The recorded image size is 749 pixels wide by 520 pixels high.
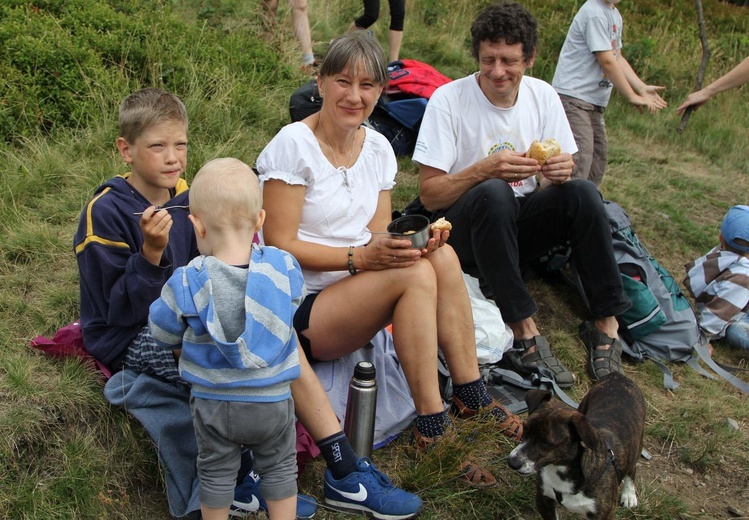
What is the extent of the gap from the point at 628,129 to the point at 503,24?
15.2 ft

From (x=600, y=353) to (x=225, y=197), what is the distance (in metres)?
2.47

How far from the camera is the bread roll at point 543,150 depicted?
3605 mm

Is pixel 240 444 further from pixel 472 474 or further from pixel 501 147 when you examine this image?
pixel 501 147

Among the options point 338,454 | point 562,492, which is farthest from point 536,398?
point 338,454

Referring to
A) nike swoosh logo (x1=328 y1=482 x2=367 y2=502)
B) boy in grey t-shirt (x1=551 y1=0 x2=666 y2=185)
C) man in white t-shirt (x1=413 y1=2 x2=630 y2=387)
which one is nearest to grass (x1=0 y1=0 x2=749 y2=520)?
nike swoosh logo (x1=328 y1=482 x2=367 y2=502)

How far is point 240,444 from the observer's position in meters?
2.36

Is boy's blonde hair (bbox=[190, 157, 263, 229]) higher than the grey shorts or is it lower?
higher

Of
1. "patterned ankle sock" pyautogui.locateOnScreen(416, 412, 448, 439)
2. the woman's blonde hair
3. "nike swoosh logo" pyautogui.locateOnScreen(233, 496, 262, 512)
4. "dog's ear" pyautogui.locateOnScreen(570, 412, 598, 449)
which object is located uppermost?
the woman's blonde hair

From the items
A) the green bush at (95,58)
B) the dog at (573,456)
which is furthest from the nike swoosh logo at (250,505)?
the green bush at (95,58)

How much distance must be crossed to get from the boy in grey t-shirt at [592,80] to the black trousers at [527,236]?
1.31 m

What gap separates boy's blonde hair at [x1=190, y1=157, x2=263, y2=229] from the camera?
87.7 inches

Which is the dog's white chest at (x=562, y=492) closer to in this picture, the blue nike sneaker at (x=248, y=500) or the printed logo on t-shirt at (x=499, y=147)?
the blue nike sneaker at (x=248, y=500)

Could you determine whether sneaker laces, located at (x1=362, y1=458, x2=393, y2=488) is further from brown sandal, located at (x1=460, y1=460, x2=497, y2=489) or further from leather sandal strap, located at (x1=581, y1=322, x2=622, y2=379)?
leather sandal strap, located at (x1=581, y1=322, x2=622, y2=379)

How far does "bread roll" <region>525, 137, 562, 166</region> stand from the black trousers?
7.2 inches
